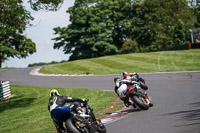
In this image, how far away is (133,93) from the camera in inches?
A: 387

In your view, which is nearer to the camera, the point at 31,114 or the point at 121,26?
the point at 31,114

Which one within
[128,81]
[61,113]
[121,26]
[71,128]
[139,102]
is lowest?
[139,102]

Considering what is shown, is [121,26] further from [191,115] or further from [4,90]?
[191,115]

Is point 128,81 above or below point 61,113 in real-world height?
Answer: above

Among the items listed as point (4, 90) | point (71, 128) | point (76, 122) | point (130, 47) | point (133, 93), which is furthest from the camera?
point (130, 47)

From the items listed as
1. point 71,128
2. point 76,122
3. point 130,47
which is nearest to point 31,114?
point 76,122

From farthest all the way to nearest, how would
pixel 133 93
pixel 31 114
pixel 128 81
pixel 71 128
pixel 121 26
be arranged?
pixel 121 26 < pixel 31 114 < pixel 128 81 < pixel 133 93 < pixel 71 128

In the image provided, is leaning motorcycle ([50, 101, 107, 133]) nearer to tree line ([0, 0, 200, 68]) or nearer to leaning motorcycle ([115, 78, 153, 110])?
leaning motorcycle ([115, 78, 153, 110])

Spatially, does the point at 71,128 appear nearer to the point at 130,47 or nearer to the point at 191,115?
the point at 191,115

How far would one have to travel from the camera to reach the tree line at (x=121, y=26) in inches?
2386

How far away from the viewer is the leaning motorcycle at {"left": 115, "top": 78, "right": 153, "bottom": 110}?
9750 millimetres

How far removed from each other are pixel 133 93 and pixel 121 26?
192 ft

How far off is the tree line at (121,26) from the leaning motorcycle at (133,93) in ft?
160

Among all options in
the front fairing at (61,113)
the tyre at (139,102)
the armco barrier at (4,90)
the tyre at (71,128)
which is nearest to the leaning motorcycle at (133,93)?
the tyre at (139,102)
